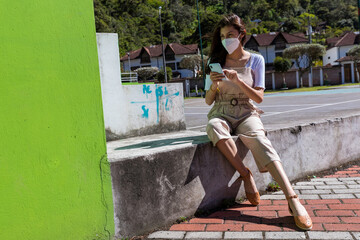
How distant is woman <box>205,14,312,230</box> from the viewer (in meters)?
2.86

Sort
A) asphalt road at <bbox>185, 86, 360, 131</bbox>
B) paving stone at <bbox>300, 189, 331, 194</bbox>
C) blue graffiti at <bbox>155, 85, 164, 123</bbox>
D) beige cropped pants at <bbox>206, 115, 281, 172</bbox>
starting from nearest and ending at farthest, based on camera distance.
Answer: beige cropped pants at <bbox>206, 115, 281, 172</bbox>, paving stone at <bbox>300, 189, 331, 194</bbox>, blue graffiti at <bbox>155, 85, 164, 123</bbox>, asphalt road at <bbox>185, 86, 360, 131</bbox>

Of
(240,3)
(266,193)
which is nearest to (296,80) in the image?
(266,193)

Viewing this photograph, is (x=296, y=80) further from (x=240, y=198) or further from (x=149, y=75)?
(x=240, y=198)

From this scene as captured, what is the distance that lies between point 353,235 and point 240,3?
393 ft

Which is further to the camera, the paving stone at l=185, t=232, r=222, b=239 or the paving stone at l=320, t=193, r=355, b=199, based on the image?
the paving stone at l=320, t=193, r=355, b=199

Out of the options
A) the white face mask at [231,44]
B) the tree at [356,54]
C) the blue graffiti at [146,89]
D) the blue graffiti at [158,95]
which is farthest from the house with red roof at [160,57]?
the white face mask at [231,44]

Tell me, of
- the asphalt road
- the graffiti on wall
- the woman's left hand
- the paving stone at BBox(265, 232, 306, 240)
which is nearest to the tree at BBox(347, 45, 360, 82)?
the asphalt road

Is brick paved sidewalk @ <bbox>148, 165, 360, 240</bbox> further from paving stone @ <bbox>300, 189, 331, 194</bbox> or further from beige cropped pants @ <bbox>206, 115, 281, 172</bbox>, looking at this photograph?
beige cropped pants @ <bbox>206, 115, 281, 172</bbox>

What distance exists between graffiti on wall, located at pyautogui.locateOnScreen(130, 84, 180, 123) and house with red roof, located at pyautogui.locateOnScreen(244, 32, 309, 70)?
186ft

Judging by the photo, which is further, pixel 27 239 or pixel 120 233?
pixel 120 233

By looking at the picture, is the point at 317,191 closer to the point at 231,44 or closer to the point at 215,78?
the point at 215,78

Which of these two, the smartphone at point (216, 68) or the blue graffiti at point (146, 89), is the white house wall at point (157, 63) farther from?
the smartphone at point (216, 68)

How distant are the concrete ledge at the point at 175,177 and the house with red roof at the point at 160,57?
2347 inches

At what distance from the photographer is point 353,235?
2330mm
